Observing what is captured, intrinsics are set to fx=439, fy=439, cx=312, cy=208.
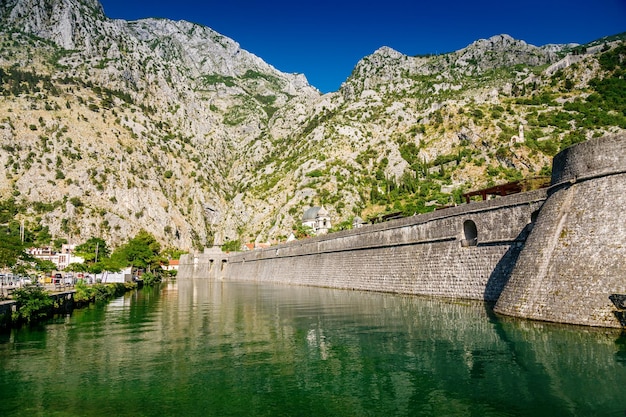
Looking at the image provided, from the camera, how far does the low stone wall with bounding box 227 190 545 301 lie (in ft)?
82.9

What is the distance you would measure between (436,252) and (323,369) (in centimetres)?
1964

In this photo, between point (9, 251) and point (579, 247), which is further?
point (9, 251)

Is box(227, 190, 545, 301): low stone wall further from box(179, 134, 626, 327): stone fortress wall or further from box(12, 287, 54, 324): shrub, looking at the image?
box(12, 287, 54, 324): shrub

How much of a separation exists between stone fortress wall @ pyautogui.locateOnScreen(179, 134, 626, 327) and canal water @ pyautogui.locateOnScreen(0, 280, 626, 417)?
4.61 ft

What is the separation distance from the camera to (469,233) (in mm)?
30078

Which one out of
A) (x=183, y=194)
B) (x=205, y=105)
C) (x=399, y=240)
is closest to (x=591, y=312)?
(x=399, y=240)

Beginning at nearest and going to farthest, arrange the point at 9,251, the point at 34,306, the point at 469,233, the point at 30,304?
the point at 30,304
the point at 34,306
the point at 9,251
the point at 469,233

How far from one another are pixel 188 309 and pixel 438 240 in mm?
19355

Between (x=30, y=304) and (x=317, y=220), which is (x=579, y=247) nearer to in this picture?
(x=30, y=304)

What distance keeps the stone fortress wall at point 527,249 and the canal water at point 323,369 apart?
1.40m

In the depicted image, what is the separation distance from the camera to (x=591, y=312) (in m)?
16.1

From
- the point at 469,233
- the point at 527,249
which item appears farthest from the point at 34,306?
the point at 469,233

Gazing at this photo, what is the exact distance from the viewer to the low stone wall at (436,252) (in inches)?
995

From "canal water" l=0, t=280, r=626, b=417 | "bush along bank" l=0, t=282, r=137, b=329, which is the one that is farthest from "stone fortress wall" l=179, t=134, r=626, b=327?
"bush along bank" l=0, t=282, r=137, b=329
